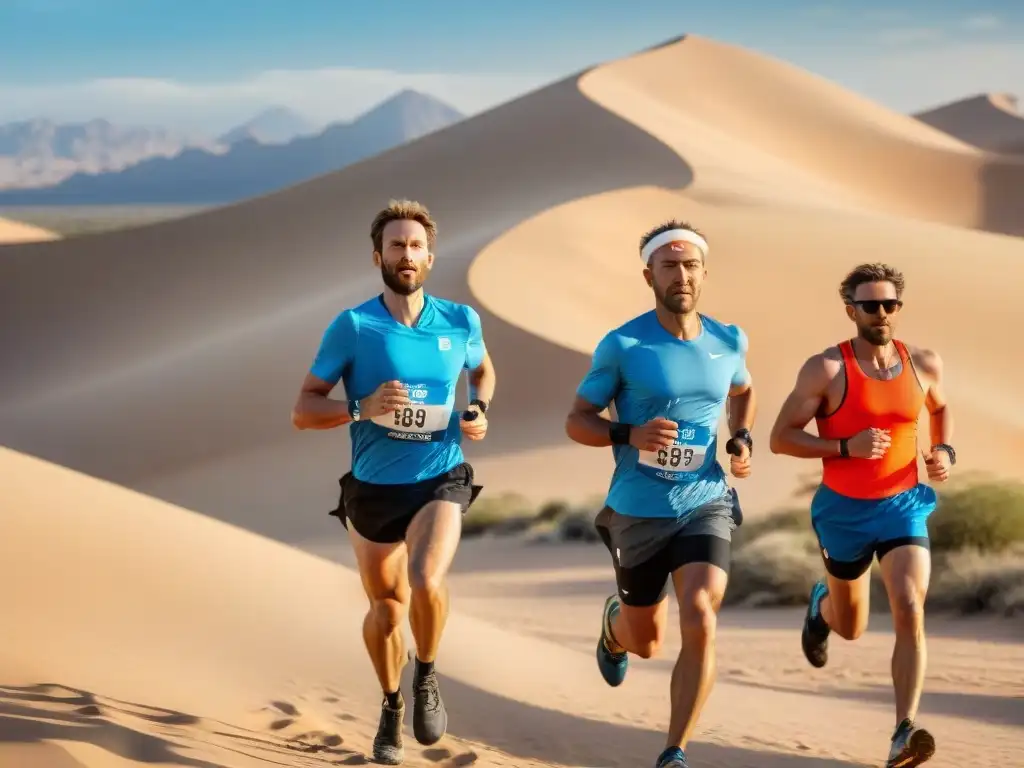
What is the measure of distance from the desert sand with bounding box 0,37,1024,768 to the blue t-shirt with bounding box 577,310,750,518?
5.03 ft

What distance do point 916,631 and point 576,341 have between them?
19.5m

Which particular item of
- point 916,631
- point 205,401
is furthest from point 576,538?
point 205,401

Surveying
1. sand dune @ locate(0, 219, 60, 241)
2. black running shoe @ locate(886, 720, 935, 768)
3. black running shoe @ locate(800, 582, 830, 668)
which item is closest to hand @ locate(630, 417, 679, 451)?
black running shoe @ locate(886, 720, 935, 768)

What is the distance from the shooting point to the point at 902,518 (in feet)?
21.5

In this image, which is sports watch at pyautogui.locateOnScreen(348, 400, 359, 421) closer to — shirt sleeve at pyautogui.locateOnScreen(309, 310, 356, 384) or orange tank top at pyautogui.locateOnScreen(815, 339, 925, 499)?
shirt sleeve at pyautogui.locateOnScreen(309, 310, 356, 384)

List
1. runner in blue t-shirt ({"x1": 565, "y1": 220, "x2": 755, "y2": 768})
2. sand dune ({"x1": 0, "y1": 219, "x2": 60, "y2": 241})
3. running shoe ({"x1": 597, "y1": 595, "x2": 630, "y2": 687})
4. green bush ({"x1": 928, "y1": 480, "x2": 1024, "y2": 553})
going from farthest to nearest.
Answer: sand dune ({"x1": 0, "y1": 219, "x2": 60, "y2": 241})
green bush ({"x1": 928, "y1": 480, "x2": 1024, "y2": 553})
running shoe ({"x1": 597, "y1": 595, "x2": 630, "y2": 687})
runner in blue t-shirt ({"x1": 565, "y1": 220, "x2": 755, "y2": 768})

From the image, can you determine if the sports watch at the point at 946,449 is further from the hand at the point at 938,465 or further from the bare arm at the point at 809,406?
the bare arm at the point at 809,406

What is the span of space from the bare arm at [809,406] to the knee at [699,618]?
801 millimetres

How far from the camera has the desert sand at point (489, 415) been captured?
7.24 m

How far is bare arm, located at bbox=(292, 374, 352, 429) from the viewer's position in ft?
20.4

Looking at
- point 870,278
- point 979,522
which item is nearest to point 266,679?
point 870,278

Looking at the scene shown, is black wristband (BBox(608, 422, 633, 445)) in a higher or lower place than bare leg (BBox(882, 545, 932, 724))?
higher

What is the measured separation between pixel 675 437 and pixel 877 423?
38.2 inches

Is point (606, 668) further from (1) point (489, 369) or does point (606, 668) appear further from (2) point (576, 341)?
(2) point (576, 341)
